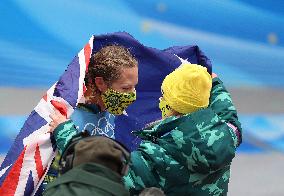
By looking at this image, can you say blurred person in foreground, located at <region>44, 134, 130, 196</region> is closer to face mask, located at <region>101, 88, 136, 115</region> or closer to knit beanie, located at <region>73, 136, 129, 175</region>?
knit beanie, located at <region>73, 136, 129, 175</region>

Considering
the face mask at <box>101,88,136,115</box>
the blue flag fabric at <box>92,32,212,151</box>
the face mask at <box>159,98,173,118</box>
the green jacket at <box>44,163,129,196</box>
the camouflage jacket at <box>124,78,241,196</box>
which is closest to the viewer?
the green jacket at <box>44,163,129,196</box>

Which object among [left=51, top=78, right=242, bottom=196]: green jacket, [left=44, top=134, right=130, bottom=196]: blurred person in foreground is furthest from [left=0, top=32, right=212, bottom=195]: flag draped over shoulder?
[left=44, top=134, right=130, bottom=196]: blurred person in foreground

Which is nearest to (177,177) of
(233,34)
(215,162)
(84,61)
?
(215,162)

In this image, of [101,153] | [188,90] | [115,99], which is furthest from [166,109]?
[101,153]

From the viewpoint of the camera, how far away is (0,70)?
355cm

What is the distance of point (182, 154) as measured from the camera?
4.77ft

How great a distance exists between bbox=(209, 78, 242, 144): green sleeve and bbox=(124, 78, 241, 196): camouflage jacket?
0.14m

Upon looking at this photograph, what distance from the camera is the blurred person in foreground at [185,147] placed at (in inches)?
57.1

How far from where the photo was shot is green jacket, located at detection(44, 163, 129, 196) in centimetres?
96

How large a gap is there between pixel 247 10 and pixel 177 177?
9.92 feet

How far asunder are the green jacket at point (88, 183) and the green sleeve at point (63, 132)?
1.73ft

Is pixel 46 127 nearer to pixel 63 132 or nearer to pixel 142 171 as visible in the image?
pixel 63 132

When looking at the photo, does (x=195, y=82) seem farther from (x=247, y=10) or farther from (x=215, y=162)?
(x=247, y=10)

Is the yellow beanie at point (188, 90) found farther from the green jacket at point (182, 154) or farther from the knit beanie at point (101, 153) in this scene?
the knit beanie at point (101, 153)
